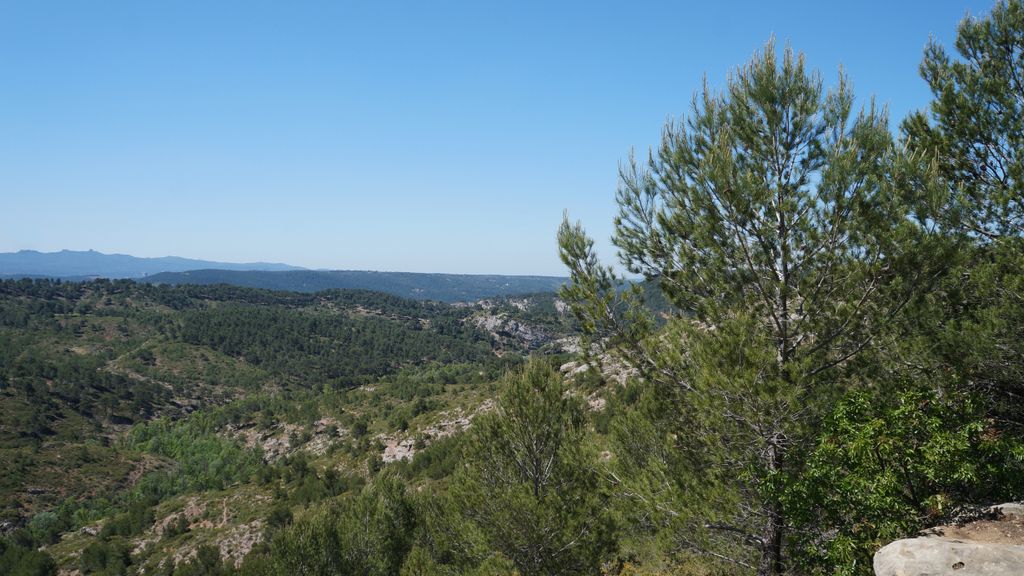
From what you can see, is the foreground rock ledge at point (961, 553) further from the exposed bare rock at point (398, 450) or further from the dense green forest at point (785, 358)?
the exposed bare rock at point (398, 450)

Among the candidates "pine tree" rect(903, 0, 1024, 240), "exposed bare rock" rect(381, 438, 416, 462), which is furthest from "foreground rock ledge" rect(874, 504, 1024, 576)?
"exposed bare rock" rect(381, 438, 416, 462)

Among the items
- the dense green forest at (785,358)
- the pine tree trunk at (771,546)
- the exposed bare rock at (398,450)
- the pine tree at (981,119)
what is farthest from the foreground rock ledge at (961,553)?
the exposed bare rock at (398,450)

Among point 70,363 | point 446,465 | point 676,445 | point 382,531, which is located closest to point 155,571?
A: point 446,465

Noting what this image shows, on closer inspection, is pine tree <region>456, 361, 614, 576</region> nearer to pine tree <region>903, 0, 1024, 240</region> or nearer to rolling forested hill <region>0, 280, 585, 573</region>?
rolling forested hill <region>0, 280, 585, 573</region>

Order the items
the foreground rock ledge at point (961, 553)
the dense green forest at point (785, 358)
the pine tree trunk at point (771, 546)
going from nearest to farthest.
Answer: the foreground rock ledge at point (961, 553), the dense green forest at point (785, 358), the pine tree trunk at point (771, 546)

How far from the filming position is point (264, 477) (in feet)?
236

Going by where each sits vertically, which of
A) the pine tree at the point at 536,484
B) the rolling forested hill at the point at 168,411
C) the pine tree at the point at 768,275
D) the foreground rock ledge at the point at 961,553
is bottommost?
the rolling forested hill at the point at 168,411

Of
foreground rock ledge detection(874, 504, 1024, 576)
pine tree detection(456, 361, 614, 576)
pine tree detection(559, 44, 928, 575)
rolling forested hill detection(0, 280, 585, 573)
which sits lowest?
rolling forested hill detection(0, 280, 585, 573)

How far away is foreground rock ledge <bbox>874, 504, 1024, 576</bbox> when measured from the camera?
6.21m

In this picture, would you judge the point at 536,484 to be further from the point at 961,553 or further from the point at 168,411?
the point at 168,411

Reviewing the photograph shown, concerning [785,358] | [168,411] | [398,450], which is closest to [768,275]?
[785,358]

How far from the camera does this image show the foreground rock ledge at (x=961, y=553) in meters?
6.21

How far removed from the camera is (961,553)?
641cm

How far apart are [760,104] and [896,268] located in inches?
146
